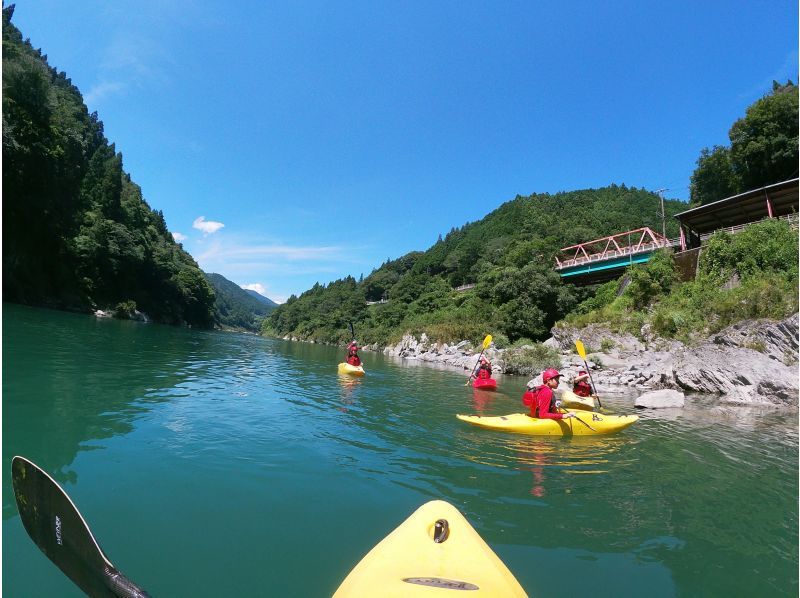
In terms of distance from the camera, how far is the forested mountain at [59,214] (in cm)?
3362

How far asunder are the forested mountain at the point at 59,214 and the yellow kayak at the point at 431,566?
141ft

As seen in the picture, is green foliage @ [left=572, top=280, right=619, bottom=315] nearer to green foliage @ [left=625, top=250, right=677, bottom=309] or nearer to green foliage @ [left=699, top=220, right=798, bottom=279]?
green foliage @ [left=625, top=250, right=677, bottom=309]

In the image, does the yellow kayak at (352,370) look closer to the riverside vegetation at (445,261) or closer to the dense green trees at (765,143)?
the riverside vegetation at (445,261)

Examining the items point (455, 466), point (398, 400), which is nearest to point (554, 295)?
point (398, 400)

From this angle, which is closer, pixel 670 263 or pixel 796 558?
pixel 796 558

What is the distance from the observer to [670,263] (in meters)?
25.0

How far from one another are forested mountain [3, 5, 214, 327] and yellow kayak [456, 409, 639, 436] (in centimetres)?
4151

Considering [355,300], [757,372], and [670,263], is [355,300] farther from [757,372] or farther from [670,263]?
[757,372]

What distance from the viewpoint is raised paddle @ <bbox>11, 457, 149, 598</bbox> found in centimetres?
253

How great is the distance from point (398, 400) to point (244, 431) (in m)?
5.10

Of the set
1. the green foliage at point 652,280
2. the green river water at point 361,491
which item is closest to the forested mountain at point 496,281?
the green foliage at point 652,280

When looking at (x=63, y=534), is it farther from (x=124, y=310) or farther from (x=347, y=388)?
(x=124, y=310)

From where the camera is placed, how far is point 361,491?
500 cm

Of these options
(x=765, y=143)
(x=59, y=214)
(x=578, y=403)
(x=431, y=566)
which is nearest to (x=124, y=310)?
(x=59, y=214)
